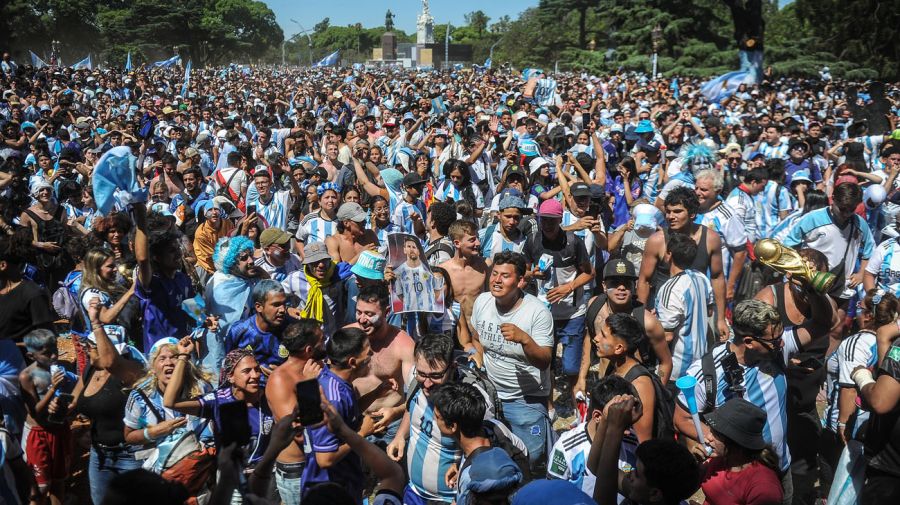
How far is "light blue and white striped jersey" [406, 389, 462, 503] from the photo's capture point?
3814 millimetres

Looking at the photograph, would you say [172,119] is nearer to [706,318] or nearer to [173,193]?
[173,193]

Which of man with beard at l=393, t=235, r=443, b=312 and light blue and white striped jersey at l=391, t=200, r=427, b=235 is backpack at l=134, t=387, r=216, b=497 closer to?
man with beard at l=393, t=235, r=443, b=312

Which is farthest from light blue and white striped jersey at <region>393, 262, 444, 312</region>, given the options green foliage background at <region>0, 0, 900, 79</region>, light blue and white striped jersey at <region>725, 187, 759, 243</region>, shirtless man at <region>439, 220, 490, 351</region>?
green foliage background at <region>0, 0, 900, 79</region>

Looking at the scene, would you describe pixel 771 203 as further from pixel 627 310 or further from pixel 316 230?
pixel 316 230

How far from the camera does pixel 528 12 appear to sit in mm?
87188

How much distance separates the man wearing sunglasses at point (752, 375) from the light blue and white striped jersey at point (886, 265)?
2471 millimetres

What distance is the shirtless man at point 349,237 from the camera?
23.1 feet

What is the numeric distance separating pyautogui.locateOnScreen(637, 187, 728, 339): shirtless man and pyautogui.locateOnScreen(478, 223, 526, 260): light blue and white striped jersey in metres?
1.09

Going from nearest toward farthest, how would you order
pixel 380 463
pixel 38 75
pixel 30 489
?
pixel 380 463, pixel 30 489, pixel 38 75

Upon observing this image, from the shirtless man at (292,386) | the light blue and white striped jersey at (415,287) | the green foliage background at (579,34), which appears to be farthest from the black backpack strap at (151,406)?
the green foliage background at (579,34)

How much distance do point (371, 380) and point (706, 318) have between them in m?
2.49

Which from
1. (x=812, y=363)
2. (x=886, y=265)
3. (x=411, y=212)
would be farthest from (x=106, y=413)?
(x=886, y=265)

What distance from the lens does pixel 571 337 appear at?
639 cm

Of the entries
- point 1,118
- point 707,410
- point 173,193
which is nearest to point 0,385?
point 707,410
